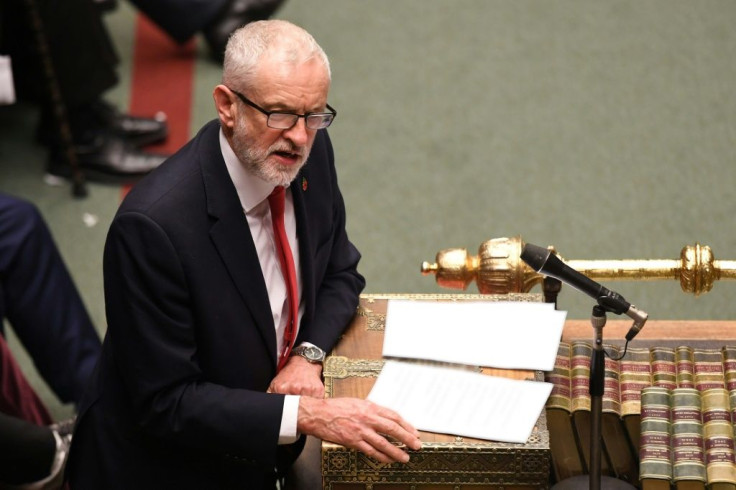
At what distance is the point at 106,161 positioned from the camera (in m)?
4.84

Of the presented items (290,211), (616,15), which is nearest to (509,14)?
(616,15)

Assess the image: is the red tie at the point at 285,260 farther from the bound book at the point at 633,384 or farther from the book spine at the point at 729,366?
the book spine at the point at 729,366

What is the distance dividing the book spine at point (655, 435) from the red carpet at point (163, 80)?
2953mm

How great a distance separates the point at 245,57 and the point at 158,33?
3749 millimetres

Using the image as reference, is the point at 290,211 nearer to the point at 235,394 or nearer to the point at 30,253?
the point at 235,394

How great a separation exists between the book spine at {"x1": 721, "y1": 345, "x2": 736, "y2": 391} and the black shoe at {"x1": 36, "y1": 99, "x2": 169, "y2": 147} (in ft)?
9.81

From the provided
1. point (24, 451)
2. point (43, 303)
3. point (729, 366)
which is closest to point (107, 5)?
point (43, 303)

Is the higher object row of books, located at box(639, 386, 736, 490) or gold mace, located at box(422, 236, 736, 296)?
gold mace, located at box(422, 236, 736, 296)

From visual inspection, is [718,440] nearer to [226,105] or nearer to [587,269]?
[587,269]

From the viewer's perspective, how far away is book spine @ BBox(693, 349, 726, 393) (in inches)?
102

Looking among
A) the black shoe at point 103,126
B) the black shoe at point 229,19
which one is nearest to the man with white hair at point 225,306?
the black shoe at point 103,126

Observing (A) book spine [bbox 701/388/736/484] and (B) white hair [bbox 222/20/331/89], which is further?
(A) book spine [bbox 701/388/736/484]

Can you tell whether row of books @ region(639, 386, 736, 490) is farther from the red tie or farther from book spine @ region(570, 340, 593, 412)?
the red tie

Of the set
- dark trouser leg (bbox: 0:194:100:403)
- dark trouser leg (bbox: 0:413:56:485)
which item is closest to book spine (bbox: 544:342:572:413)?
dark trouser leg (bbox: 0:413:56:485)
